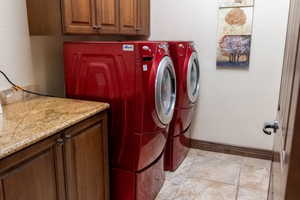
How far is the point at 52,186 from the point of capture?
53.6 inches

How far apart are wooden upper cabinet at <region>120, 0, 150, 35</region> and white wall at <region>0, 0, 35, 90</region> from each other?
0.87 m

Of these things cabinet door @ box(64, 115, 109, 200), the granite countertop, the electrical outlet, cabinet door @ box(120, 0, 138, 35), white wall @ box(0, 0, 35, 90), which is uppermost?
cabinet door @ box(120, 0, 138, 35)

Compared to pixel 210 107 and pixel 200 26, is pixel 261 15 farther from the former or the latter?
pixel 210 107

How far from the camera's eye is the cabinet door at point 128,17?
246 cm

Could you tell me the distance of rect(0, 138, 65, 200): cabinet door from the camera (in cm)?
111

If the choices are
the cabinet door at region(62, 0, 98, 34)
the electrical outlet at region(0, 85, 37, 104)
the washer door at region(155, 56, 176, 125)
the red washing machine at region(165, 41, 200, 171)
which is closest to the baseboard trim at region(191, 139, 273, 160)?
the red washing machine at region(165, 41, 200, 171)

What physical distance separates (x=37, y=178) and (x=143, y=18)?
2.15 meters

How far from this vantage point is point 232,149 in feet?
10.1

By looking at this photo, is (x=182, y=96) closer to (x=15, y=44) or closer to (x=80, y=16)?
(x=80, y=16)

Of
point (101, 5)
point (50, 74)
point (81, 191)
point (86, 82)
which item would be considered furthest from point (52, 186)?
point (101, 5)

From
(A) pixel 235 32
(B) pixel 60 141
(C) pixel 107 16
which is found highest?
(C) pixel 107 16

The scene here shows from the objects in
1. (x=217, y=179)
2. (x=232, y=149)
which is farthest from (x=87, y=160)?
(x=232, y=149)

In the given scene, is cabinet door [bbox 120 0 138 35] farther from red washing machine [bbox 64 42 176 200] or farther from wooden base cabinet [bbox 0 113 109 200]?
wooden base cabinet [bbox 0 113 109 200]

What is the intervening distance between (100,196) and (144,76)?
0.88m
